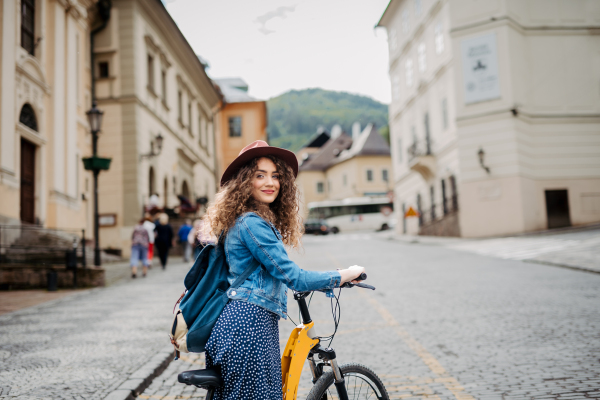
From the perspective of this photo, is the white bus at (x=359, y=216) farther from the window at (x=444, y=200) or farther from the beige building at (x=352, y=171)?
the window at (x=444, y=200)

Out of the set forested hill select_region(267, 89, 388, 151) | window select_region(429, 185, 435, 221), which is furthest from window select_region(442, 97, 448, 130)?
forested hill select_region(267, 89, 388, 151)

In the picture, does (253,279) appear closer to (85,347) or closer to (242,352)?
(242,352)

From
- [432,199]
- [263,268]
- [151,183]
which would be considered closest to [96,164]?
[151,183]

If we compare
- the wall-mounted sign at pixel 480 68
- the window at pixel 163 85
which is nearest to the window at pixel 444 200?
the wall-mounted sign at pixel 480 68

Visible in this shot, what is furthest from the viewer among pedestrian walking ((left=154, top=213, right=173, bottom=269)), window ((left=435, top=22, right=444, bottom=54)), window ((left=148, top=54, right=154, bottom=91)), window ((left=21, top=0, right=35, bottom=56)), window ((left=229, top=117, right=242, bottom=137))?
window ((left=229, top=117, right=242, bottom=137))

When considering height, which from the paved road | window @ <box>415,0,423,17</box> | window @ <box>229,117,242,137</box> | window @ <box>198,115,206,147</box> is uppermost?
window @ <box>415,0,423,17</box>

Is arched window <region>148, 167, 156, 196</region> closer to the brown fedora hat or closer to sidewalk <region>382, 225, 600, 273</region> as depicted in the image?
sidewalk <region>382, 225, 600, 273</region>

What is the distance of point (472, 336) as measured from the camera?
6246 mm

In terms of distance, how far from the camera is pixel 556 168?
26.7 m

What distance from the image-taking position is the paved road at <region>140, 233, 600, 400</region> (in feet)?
14.8

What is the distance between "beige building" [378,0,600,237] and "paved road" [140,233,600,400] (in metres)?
15.4

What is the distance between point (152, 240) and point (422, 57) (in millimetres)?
21730

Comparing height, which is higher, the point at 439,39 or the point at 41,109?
the point at 439,39

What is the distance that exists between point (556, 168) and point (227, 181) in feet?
88.8
